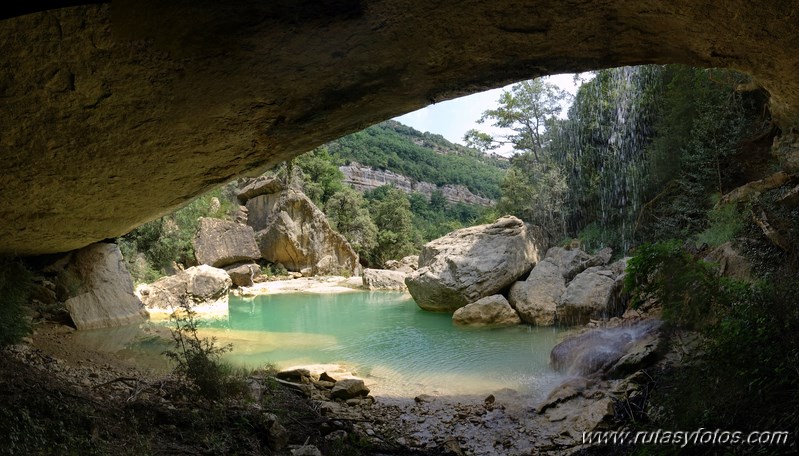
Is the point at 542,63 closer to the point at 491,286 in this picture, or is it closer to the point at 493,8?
the point at 493,8

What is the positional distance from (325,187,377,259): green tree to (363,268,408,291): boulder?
951cm

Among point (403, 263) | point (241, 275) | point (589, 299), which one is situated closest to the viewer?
point (589, 299)

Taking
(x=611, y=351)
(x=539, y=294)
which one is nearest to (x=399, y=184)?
(x=539, y=294)

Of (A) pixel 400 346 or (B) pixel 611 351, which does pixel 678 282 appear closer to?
(B) pixel 611 351

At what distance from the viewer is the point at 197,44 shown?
289cm

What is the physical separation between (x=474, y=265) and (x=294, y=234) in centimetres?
1411

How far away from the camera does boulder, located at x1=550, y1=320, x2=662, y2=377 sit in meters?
5.38

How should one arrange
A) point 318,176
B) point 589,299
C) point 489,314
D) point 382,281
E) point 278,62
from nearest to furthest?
point 278,62 < point 589,299 < point 489,314 < point 382,281 < point 318,176

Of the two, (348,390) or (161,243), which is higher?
(161,243)

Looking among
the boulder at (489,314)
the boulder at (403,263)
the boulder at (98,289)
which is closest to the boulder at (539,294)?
the boulder at (489,314)

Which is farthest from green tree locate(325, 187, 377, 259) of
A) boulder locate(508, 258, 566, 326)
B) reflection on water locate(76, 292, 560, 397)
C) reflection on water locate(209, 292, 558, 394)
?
boulder locate(508, 258, 566, 326)

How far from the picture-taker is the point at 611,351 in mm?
6113

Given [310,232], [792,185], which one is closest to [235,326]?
[792,185]

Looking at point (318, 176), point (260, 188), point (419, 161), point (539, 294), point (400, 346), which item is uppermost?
point (419, 161)
